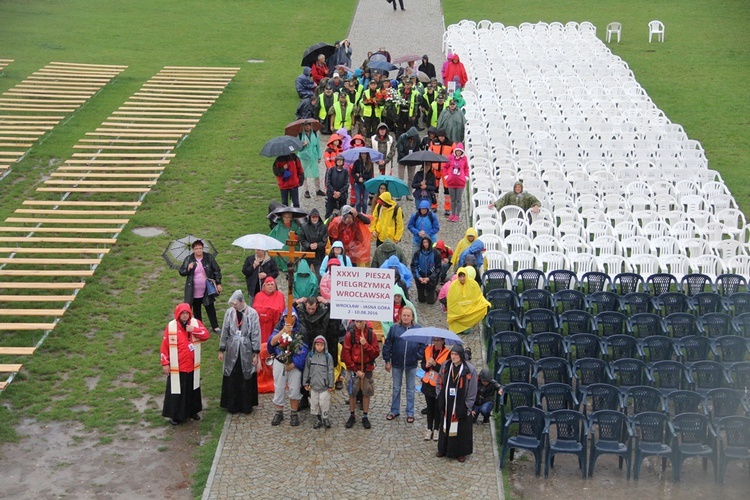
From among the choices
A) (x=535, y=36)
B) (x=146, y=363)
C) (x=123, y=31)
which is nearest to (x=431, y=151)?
(x=146, y=363)

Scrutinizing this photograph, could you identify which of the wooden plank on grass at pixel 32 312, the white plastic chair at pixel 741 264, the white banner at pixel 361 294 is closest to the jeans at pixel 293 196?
the wooden plank on grass at pixel 32 312

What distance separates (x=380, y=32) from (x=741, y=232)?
70.2 ft

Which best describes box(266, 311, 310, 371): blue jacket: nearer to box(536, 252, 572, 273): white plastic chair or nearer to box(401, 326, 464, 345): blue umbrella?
box(401, 326, 464, 345): blue umbrella

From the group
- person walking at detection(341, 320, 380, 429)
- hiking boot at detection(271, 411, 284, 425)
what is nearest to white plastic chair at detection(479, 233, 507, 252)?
person walking at detection(341, 320, 380, 429)

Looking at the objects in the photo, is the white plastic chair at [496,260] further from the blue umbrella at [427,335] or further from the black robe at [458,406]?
the black robe at [458,406]

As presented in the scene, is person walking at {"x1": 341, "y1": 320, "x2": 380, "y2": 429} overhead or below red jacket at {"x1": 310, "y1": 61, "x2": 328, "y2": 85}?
below

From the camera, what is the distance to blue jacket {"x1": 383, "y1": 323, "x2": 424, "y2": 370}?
14.5 meters

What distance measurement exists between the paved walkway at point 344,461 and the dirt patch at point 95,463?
0.57 meters

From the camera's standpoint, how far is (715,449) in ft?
44.5

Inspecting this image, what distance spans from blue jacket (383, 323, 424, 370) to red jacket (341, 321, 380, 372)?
243 mm

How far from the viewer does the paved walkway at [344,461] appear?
1323cm

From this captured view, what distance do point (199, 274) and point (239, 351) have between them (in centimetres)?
226

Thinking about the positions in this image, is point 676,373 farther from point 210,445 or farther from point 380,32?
point 380,32

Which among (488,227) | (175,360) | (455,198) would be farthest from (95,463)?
(455,198)
